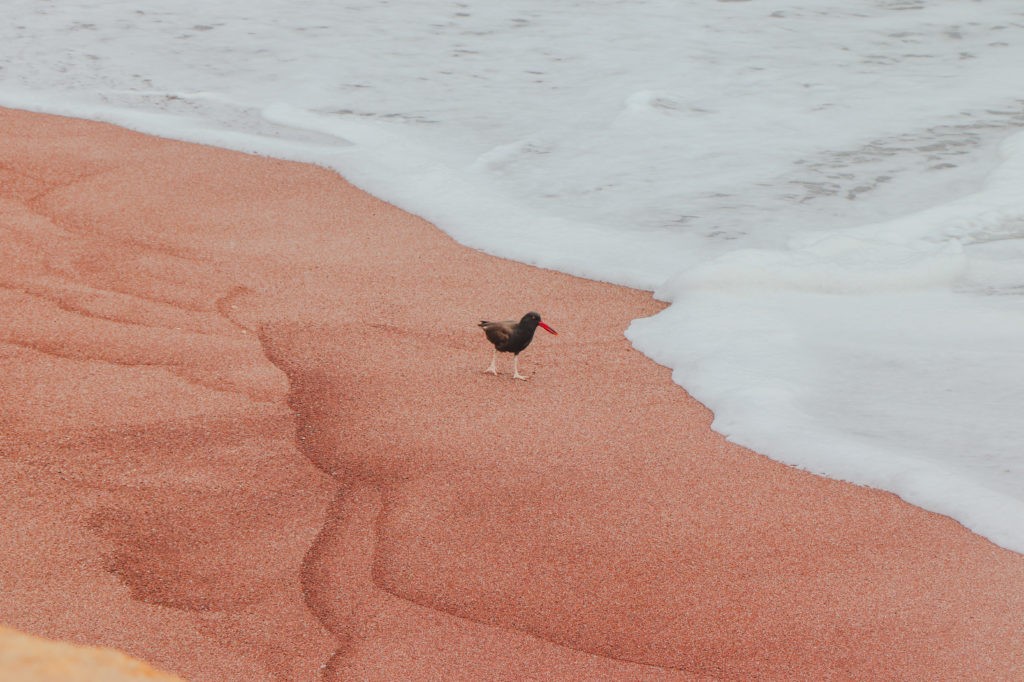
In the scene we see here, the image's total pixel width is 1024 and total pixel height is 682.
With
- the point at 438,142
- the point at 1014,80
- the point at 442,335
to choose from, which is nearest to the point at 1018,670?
the point at 442,335

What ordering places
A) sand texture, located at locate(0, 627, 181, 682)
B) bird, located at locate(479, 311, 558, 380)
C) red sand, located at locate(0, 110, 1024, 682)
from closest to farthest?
sand texture, located at locate(0, 627, 181, 682) → red sand, located at locate(0, 110, 1024, 682) → bird, located at locate(479, 311, 558, 380)

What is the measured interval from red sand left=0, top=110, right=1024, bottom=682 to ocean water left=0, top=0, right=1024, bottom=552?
390 millimetres

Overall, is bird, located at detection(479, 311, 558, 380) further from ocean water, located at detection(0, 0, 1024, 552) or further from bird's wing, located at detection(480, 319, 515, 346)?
ocean water, located at detection(0, 0, 1024, 552)

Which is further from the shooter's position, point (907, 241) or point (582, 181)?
point (582, 181)

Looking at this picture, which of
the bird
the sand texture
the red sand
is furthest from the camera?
the bird

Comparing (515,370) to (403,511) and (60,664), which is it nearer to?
(403,511)

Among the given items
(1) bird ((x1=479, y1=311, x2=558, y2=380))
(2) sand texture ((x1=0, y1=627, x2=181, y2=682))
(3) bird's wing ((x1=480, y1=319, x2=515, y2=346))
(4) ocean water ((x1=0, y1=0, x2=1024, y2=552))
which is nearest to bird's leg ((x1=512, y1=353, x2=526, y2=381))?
(1) bird ((x1=479, y1=311, x2=558, y2=380))

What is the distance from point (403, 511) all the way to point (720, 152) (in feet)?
17.2

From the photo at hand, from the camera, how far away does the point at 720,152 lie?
7.96 m

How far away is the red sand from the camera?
2.83 meters

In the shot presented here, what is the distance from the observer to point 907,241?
249 inches

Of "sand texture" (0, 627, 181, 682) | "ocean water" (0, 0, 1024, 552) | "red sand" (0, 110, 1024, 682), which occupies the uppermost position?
"sand texture" (0, 627, 181, 682)

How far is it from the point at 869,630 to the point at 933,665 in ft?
0.60

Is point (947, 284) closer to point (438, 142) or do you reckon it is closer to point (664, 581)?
point (664, 581)
